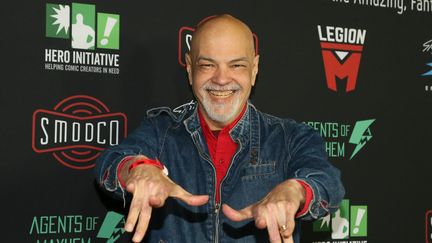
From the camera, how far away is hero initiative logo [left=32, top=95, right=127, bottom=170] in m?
1.94

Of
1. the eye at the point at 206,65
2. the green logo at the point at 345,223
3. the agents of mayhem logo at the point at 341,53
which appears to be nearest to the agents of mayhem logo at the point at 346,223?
the green logo at the point at 345,223

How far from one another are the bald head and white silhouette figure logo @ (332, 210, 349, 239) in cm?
80

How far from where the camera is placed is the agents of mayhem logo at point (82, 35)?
6.43 ft

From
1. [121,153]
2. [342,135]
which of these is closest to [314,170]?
[121,153]

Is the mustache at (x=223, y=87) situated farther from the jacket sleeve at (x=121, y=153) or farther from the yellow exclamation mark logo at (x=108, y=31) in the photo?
the yellow exclamation mark logo at (x=108, y=31)

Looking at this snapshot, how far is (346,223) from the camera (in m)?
2.37

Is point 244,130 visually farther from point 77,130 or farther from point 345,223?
point 345,223

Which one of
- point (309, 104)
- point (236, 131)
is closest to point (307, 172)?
point (236, 131)

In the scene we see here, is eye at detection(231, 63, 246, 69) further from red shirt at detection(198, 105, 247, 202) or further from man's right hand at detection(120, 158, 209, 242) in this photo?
man's right hand at detection(120, 158, 209, 242)

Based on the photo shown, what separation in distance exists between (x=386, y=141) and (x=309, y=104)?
0.36m

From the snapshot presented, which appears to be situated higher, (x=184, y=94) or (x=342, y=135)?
(x=184, y=94)

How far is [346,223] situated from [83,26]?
1183mm

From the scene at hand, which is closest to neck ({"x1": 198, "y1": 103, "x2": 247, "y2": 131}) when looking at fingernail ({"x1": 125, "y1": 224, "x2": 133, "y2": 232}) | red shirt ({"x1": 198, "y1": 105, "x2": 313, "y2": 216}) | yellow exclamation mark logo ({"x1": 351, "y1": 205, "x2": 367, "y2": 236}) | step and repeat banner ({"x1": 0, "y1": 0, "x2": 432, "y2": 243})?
red shirt ({"x1": 198, "y1": 105, "x2": 313, "y2": 216})

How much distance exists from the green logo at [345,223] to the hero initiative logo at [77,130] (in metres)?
0.82
